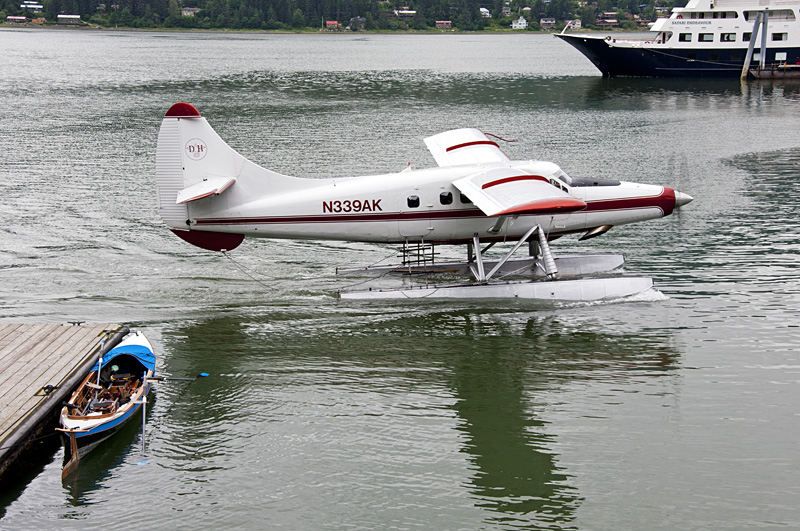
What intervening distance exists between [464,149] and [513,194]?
4729mm

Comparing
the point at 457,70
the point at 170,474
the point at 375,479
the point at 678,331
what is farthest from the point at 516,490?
the point at 457,70

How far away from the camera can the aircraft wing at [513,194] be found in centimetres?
1503

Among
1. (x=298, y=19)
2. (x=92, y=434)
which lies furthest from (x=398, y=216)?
(x=298, y=19)

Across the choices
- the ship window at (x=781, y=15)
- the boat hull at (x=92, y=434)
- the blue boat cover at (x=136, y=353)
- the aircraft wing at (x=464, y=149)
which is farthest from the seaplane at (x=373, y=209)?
the ship window at (x=781, y=15)

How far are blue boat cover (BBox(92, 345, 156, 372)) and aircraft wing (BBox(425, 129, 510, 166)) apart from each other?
9129 mm

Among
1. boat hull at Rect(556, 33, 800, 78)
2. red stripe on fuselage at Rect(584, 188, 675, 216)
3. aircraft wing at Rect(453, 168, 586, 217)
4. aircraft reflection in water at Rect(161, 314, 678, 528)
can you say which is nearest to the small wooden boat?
aircraft reflection in water at Rect(161, 314, 678, 528)

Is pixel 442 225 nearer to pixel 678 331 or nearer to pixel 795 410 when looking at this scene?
pixel 678 331

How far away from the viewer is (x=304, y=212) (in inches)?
669

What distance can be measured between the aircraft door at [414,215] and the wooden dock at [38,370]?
6.19 m

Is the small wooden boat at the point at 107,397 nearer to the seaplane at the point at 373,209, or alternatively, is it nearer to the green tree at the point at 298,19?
the seaplane at the point at 373,209

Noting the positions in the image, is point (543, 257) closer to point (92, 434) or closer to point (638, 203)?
point (638, 203)

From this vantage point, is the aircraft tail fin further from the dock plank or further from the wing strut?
the wing strut

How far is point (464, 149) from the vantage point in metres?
20.1

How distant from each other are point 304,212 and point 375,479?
731 cm
